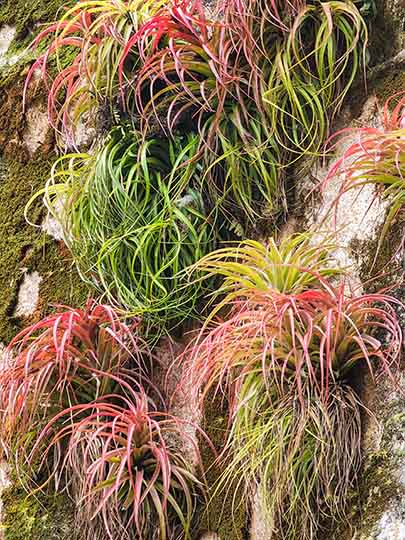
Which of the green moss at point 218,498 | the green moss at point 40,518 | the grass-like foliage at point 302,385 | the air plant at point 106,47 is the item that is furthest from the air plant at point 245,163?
the green moss at point 40,518

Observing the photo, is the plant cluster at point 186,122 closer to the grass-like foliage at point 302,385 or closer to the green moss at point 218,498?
the green moss at point 218,498

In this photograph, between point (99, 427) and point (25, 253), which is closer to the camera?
point (99, 427)

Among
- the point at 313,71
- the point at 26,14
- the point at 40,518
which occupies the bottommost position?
the point at 40,518

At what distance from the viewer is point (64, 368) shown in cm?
259

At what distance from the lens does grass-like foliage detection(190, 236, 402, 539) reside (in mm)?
2207

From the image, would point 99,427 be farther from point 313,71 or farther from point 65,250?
point 313,71

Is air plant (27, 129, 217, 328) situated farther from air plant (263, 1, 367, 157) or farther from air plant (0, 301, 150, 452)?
air plant (263, 1, 367, 157)

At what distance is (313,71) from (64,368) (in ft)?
3.40

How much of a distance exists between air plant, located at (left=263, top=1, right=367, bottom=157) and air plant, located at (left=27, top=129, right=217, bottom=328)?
0.28m

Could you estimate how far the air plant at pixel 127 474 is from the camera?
2.43m

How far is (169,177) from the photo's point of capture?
2824mm

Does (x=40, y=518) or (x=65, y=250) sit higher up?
(x=65, y=250)

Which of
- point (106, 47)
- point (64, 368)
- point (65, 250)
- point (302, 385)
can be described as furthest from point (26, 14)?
point (302, 385)

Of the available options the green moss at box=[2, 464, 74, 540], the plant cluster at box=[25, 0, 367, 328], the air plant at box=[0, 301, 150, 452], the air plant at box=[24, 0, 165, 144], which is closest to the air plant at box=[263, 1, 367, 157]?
the plant cluster at box=[25, 0, 367, 328]
